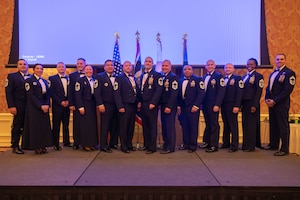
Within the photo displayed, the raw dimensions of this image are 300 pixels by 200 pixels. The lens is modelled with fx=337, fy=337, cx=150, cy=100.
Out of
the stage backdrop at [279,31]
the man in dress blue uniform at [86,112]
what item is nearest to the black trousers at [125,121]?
the man in dress blue uniform at [86,112]

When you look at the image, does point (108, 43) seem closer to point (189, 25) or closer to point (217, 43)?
point (189, 25)

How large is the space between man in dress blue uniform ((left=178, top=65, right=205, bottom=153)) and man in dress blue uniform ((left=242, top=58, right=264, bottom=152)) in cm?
65

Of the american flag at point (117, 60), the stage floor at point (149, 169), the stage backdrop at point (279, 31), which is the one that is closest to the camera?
the stage floor at point (149, 169)

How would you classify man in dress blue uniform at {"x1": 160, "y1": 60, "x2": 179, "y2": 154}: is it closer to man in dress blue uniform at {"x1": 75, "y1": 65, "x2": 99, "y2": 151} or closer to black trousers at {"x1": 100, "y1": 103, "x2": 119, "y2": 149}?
black trousers at {"x1": 100, "y1": 103, "x2": 119, "y2": 149}

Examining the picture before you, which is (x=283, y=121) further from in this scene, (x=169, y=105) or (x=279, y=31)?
(x=279, y=31)

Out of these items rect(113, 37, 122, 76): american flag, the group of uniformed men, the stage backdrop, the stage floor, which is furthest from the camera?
the stage backdrop

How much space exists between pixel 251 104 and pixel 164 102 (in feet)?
4.04

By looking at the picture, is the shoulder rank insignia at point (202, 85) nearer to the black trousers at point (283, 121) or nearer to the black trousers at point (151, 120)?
the black trousers at point (151, 120)

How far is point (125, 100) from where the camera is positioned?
4.70 meters

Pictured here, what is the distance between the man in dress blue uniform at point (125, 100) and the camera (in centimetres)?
468

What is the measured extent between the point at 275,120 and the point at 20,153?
11.9 feet

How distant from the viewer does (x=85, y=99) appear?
4805mm

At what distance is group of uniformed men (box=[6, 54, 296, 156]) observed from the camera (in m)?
4.66

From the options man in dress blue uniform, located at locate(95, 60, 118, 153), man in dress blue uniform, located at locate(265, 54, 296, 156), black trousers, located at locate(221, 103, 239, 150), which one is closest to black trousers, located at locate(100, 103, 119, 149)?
man in dress blue uniform, located at locate(95, 60, 118, 153)
